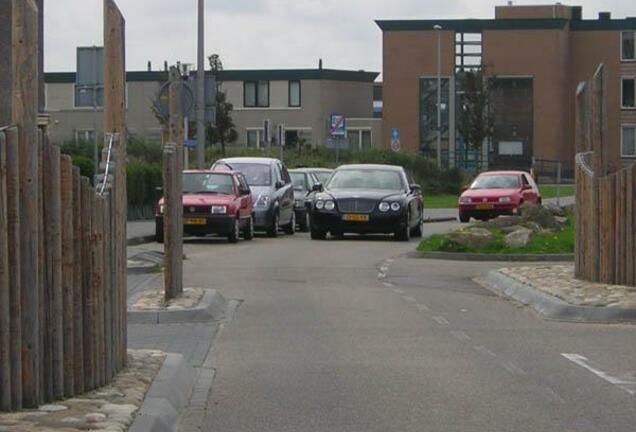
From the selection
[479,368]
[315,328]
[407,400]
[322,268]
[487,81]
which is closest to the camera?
[407,400]

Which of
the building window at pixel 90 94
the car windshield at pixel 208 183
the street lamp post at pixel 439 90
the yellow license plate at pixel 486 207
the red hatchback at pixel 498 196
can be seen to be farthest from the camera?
the street lamp post at pixel 439 90

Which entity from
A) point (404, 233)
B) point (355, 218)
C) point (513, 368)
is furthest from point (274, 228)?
point (513, 368)

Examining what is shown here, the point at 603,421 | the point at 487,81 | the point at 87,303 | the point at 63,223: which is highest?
the point at 487,81

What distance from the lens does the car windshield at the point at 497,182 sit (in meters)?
37.9

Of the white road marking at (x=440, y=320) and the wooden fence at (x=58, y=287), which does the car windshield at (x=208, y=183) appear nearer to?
the white road marking at (x=440, y=320)

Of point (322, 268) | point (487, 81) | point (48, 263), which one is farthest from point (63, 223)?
point (487, 81)

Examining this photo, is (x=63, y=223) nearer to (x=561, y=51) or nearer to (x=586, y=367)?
(x=586, y=367)

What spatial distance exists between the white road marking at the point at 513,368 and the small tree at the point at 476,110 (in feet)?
205

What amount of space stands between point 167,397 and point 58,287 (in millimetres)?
1287

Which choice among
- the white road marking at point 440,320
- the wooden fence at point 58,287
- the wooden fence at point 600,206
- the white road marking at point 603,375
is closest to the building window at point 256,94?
the wooden fence at point 600,206

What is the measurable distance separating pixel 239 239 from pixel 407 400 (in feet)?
69.8

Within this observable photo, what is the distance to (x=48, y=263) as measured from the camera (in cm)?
834

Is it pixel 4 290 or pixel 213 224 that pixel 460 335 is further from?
pixel 213 224

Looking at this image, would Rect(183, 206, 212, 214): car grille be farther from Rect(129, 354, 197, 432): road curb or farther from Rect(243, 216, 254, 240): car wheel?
Rect(129, 354, 197, 432): road curb
